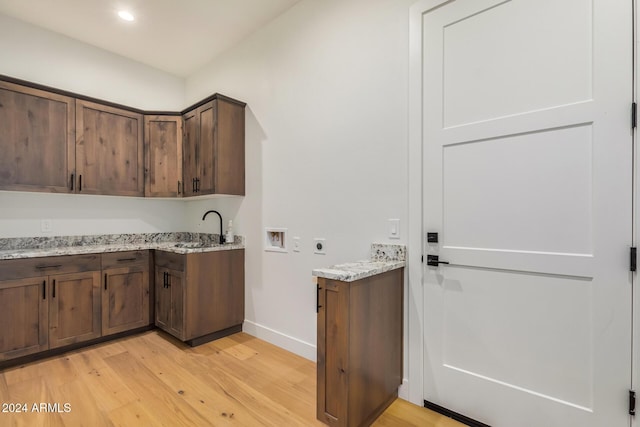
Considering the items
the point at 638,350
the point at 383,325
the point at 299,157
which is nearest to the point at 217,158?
the point at 299,157

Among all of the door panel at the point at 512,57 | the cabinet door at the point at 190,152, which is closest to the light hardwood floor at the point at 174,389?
the cabinet door at the point at 190,152

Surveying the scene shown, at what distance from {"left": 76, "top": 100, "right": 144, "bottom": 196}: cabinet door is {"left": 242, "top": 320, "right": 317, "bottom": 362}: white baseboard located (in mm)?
1942

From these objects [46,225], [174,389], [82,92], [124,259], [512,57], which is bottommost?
[174,389]

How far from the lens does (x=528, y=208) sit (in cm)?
156

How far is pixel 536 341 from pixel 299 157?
204 centimetres

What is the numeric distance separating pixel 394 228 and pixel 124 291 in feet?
8.85

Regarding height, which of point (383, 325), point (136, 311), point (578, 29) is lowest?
point (136, 311)

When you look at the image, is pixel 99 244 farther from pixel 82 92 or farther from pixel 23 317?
pixel 82 92

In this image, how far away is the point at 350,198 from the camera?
7.39 ft

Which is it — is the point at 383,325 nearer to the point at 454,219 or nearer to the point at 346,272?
the point at 346,272

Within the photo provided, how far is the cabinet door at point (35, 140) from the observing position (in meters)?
2.53

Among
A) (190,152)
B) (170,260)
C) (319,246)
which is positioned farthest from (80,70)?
(319,246)

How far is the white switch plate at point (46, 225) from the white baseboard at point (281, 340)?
7.08 ft

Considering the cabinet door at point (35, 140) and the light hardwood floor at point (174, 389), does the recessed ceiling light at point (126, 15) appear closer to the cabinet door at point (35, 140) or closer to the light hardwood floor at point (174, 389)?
the cabinet door at point (35, 140)
